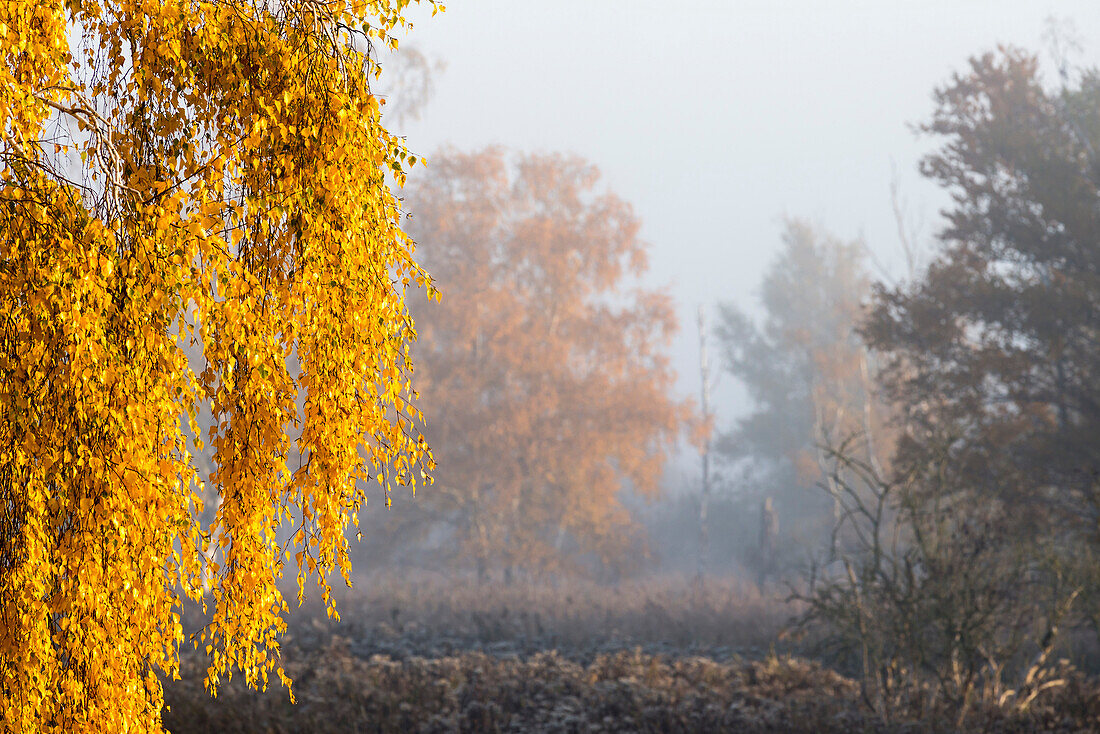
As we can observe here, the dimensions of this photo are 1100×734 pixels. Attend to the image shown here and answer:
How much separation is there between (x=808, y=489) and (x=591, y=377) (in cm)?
1438

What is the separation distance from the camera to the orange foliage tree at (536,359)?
69.1 feet

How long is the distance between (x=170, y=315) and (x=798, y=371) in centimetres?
3734

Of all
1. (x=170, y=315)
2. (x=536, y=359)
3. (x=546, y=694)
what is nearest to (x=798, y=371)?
(x=536, y=359)

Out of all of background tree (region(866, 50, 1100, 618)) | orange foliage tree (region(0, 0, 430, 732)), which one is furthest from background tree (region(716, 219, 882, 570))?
orange foliage tree (region(0, 0, 430, 732))

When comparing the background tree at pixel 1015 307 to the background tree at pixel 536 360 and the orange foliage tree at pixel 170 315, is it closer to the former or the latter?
the background tree at pixel 536 360

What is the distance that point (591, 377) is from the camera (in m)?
21.6

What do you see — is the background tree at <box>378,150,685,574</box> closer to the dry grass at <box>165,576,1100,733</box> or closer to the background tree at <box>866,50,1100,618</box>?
the background tree at <box>866,50,1100,618</box>

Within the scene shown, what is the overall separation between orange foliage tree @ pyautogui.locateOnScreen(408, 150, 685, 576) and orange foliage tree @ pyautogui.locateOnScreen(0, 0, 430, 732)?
55.2 feet

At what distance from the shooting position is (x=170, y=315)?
12.1 ft

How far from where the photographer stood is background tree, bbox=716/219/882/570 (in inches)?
1226

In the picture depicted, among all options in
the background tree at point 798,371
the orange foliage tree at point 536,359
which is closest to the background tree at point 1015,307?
the orange foliage tree at point 536,359

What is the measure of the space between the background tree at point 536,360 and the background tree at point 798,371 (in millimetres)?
8795

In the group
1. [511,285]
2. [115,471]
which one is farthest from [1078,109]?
[115,471]

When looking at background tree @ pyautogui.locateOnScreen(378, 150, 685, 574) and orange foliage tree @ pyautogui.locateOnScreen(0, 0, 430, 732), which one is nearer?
orange foliage tree @ pyautogui.locateOnScreen(0, 0, 430, 732)
